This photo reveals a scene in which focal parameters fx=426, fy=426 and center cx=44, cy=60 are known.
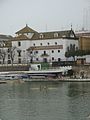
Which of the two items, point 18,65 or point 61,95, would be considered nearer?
point 61,95

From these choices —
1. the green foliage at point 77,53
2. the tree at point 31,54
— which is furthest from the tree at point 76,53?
the tree at point 31,54

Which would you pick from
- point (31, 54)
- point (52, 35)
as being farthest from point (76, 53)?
point (31, 54)

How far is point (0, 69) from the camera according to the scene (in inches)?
2124

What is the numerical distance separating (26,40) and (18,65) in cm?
568

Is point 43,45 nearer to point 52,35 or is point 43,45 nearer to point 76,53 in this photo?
point 52,35

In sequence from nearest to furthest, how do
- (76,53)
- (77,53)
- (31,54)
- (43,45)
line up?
(77,53)
(76,53)
(43,45)
(31,54)

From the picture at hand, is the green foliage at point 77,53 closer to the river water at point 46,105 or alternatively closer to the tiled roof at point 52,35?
the tiled roof at point 52,35

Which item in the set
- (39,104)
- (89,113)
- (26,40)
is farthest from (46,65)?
(89,113)

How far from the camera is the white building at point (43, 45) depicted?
181 ft

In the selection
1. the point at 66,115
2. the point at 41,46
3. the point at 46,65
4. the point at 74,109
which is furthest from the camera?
the point at 41,46

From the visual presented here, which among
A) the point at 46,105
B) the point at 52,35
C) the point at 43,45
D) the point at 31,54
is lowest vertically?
the point at 46,105

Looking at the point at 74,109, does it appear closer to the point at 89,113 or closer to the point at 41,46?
the point at 89,113

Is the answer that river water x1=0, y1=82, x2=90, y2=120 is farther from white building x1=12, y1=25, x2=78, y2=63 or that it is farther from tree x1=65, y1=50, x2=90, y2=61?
white building x1=12, y1=25, x2=78, y2=63

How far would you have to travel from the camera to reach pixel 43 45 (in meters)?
56.8
